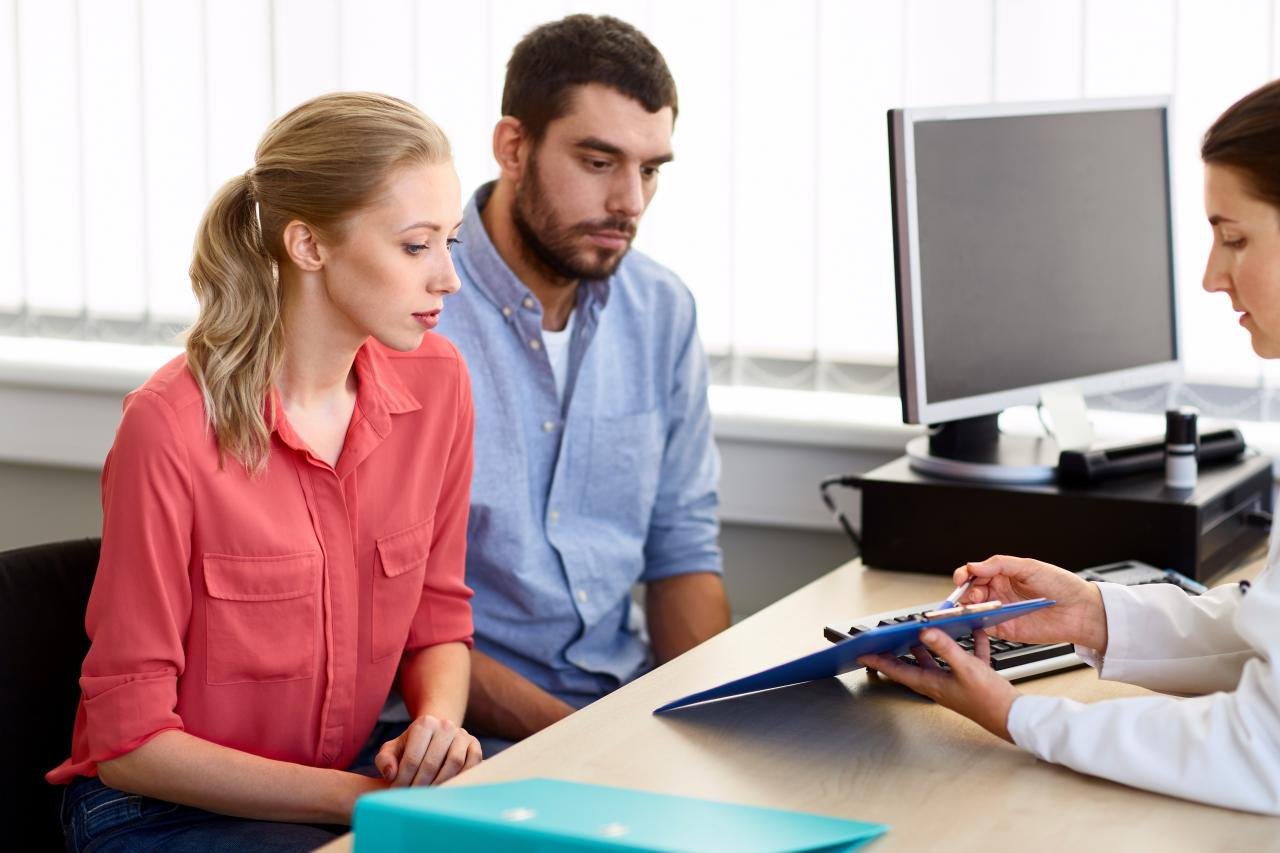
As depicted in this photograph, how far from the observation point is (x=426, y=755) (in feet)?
4.76

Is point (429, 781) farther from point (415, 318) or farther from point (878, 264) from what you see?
point (878, 264)

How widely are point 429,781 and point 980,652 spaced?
0.52m

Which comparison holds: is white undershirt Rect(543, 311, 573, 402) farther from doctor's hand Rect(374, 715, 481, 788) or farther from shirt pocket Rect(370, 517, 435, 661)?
doctor's hand Rect(374, 715, 481, 788)

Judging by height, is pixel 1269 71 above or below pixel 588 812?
above

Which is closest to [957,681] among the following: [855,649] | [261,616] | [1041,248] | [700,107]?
[855,649]

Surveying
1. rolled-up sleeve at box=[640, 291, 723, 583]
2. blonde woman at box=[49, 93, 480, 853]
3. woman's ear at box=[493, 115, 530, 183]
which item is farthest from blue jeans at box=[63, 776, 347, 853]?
woman's ear at box=[493, 115, 530, 183]

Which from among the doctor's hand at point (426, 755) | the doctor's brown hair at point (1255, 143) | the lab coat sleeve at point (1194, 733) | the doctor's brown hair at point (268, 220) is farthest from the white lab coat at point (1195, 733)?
the doctor's brown hair at point (268, 220)

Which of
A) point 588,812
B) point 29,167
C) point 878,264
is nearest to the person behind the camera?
point 588,812

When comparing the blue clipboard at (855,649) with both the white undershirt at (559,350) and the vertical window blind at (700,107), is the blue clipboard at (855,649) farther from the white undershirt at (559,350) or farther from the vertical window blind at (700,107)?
the vertical window blind at (700,107)

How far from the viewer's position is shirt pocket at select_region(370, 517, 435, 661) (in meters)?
1.59

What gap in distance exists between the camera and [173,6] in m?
2.66

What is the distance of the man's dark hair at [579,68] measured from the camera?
6.20 ft

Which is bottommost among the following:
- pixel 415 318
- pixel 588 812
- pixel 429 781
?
pixel 429 781

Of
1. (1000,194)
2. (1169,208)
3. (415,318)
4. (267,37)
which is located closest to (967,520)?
(1000,194)
